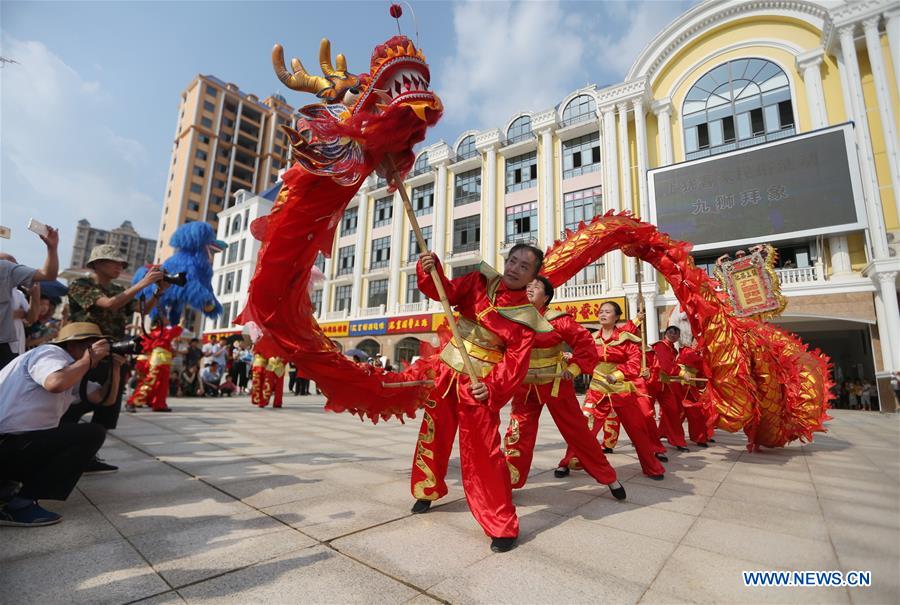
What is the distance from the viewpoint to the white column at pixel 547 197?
18.3m

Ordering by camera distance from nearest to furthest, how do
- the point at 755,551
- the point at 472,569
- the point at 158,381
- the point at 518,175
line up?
the point at 472,569, the point at 755,551, the point at 158,381, the point at 518,175

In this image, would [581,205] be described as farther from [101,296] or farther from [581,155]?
[101,296]

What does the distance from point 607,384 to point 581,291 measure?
13237 mm

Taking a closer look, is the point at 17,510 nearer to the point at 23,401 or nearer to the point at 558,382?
the point at 23,401

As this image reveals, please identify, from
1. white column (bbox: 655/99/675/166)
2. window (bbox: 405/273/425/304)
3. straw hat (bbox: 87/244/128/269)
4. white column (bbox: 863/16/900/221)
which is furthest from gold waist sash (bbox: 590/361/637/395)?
window (bbox: 405/273/425/304)

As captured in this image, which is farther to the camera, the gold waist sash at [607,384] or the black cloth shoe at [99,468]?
the gold waist sash at [607,384]

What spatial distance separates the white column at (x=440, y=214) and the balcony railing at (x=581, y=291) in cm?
680

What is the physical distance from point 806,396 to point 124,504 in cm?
634

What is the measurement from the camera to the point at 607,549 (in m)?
2.12

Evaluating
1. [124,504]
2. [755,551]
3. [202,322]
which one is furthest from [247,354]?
[202,322]

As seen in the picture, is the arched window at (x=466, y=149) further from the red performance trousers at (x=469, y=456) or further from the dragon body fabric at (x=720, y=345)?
the red performance trousers at (x=469, y=456)

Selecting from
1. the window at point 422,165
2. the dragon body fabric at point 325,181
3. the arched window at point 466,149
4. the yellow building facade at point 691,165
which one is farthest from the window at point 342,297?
the dragon body fabric at point 325,181

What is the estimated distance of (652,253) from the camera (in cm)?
459

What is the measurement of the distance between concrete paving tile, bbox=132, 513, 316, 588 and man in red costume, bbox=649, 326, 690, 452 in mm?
4066
